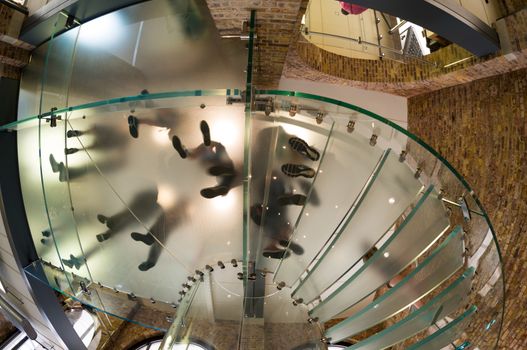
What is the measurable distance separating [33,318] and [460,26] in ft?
21.5

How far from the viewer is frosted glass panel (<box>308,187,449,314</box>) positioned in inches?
75.0

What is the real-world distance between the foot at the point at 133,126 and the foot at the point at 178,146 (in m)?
0.22

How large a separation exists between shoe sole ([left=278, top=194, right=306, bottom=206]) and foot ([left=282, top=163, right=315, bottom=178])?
0.57 ft

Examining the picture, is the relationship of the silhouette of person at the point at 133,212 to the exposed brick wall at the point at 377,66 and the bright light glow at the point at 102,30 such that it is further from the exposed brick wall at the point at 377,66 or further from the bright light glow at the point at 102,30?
the exposed brick wall at the point at 377,66

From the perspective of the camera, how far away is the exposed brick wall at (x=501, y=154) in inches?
139

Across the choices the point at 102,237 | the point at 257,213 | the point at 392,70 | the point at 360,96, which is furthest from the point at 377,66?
the point at 102,237

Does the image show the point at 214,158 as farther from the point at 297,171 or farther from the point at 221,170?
the point at 297,171

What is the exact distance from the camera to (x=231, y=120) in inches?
65.9

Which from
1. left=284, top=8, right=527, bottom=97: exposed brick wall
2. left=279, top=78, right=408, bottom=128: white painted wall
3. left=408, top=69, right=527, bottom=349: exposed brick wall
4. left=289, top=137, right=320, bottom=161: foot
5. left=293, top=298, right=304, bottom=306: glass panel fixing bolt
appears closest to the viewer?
left=289, top=137, right=320, bottom=161: foot

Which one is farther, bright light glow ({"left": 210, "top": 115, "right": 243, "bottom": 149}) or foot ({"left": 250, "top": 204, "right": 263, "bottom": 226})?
foot ({"left": 250, "top": 204, "right": 263, "bottom": 226})

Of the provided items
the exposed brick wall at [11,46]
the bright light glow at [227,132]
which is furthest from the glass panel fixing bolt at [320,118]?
the exposed brick wall at [11,46]

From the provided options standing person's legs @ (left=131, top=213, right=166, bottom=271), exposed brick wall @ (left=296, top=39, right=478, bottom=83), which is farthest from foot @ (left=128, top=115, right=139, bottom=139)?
exposed brick wall @ (left=296, top=39, right=478, bottom=83)

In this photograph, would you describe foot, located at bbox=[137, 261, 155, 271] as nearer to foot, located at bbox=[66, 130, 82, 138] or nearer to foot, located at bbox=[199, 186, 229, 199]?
foot, located at bbox=[199, 186, 229, 199]

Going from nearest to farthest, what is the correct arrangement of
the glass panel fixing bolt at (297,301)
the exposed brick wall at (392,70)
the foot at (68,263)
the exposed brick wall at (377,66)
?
1. the glass panel fixing bolt at (297,301)
2. the foot at (68,263)
3. the exposed brick wall at (392,70)
4. the exposed brick wall at (377,66)
